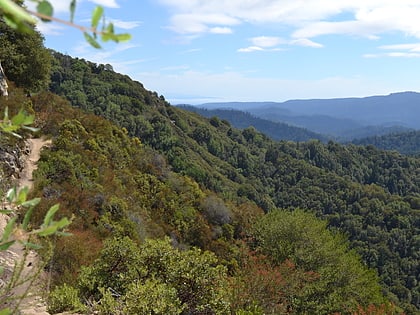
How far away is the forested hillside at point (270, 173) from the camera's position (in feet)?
150

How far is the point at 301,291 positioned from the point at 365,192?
2217 inches

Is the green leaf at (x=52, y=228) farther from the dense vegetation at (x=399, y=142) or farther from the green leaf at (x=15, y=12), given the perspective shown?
the dense vegetation at (x=399, y=142)

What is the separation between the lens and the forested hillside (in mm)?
45600

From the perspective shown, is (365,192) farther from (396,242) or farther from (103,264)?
(103,264)

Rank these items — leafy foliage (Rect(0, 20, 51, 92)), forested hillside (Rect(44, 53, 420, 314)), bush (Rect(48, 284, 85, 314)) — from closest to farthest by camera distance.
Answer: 1. bush (Rect(48, 284, 85, 314))
2. leafy foliage (Rect(0, 20, 51, 92))
3. forested hillside (Rect(44, 53, 420, 314))

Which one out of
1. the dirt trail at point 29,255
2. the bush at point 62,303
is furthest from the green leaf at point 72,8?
the bush at point 62,303

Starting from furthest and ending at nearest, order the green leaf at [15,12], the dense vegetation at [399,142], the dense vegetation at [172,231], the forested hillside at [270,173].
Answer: the dense vegetation at [399,142], the forested hillside at [270,173], the dense vegetation at [172,231], the green leaf at [15,12]

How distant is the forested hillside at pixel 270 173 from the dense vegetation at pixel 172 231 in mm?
262

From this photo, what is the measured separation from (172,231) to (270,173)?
54553mm

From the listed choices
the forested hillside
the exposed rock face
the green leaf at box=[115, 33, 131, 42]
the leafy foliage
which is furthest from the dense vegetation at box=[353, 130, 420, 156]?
the green leaf at box=[115, 33, 131, 42]

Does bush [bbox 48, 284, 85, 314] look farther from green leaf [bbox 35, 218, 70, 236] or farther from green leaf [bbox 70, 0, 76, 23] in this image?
green leaf [bbox 70, 0, 76, 23]

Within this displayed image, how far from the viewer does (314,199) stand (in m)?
67.2

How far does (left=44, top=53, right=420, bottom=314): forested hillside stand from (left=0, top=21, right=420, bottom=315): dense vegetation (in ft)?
0.86

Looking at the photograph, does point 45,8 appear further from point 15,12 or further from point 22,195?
point 22,195
